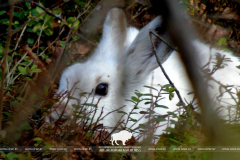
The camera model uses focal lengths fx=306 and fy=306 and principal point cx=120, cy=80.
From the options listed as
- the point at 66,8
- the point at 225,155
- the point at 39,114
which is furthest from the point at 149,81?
the point at 225,155

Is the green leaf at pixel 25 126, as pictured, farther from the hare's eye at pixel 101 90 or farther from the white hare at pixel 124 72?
the hare's eye at pixel 101 90

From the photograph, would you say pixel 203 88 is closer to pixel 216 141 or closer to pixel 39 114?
pixel 216 141

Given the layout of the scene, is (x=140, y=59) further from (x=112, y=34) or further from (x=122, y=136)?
(x=122, y=136)

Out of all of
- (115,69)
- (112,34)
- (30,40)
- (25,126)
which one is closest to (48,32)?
(30,40)

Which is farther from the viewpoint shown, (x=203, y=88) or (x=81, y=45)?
(x=81, y=45)

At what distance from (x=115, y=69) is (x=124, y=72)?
11 centimetres

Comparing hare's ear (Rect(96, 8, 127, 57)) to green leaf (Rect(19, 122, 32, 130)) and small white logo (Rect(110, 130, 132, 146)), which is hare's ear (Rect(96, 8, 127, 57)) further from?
green leaf (Rect(19, 122, 32, 130))

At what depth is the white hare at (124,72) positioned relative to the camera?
3.09m

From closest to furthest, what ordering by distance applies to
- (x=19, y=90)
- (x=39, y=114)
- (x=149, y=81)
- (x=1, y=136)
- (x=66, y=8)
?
(x=1, y=136)
(x=39, y=114)
(x=19, y=90)
(x=149, y=81)
(x=66, y=8)

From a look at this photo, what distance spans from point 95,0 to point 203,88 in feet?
11.6

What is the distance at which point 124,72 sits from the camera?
3.41 meters

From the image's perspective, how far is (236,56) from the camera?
12.5 feet

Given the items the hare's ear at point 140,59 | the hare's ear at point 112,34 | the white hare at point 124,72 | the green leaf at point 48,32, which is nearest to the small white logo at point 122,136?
the white hare at point 124,72

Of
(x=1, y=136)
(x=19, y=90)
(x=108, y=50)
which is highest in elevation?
(x=108, y=50)
